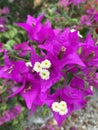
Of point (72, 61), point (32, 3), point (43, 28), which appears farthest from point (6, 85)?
point (32, 3)

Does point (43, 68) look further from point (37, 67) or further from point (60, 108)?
point (60, 108)

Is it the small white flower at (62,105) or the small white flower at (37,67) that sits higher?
the small white flower at (37,67)

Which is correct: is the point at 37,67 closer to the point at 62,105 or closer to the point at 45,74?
the point at 45,74

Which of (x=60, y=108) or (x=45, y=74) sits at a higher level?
(x=45, y=74)

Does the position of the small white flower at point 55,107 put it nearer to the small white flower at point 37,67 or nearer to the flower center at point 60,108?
the flower center at point 60,108

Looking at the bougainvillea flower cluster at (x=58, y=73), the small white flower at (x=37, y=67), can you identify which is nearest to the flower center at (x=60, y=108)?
the bougainvillea flower cluster at (x=58, y=73)

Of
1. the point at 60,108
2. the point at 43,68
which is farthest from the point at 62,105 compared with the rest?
the point at 43,68

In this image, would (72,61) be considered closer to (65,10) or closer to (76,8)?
(65,10)

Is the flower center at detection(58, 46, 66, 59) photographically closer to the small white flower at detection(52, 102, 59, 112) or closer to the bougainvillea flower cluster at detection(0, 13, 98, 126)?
the bougainvillea flower cluster at detection(0, 13, 98, 126)

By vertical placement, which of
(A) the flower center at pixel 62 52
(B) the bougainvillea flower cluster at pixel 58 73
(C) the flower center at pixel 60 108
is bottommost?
(C) the flower center at pixel 60 108
